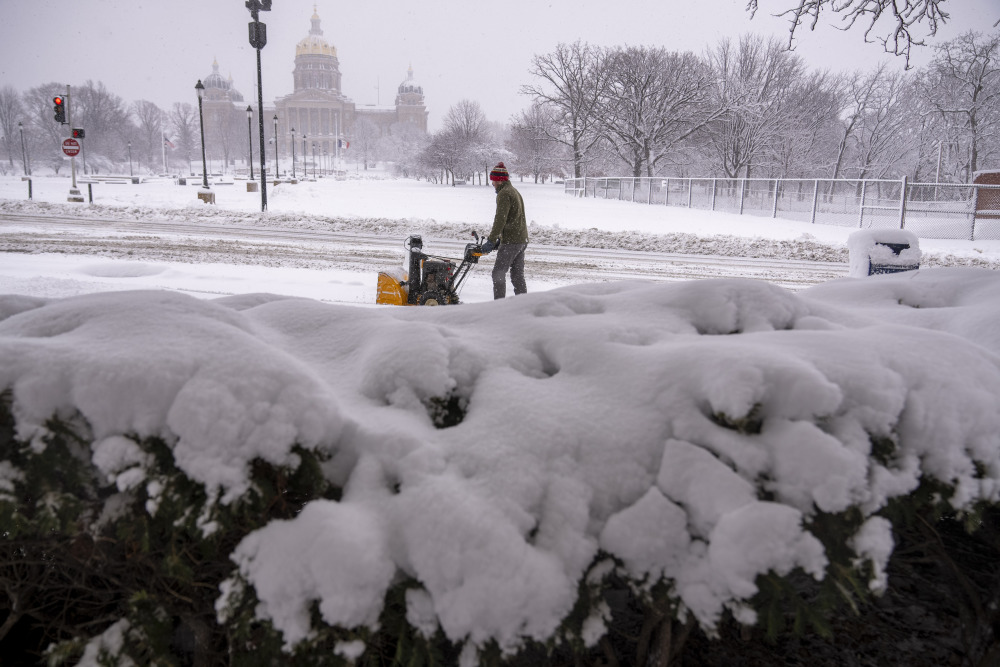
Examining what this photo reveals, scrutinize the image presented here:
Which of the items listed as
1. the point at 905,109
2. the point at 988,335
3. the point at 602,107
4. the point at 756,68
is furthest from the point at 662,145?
the point at 988,335

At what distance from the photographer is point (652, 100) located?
41719 millimetres

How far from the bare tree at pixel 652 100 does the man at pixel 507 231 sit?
35604mm

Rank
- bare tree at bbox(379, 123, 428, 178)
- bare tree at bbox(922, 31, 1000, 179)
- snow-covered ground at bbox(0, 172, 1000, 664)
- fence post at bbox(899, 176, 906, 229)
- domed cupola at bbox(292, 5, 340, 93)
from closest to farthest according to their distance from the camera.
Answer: snow-covered ground at bbox(0, 172, 1000, 664) < fence post at bbox(899, 176, 906, 229) < bare tree at bbox(922, 31, 1000, 179) < bare tree at bbox(379, 123, 428, 178) < domed cupola at bbox(292, 5, 340, 93)

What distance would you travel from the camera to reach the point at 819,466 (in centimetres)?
149

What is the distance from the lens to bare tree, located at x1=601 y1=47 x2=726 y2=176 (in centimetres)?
4150

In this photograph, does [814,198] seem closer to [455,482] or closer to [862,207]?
[862,207]

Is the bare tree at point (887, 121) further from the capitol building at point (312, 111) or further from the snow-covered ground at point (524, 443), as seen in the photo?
the capitol building at point (312, 111)

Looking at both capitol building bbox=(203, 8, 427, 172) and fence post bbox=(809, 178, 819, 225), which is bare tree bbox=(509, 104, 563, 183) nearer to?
fence post bbox=(809, 178, 819, 225)

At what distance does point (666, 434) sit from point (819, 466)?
36 cm

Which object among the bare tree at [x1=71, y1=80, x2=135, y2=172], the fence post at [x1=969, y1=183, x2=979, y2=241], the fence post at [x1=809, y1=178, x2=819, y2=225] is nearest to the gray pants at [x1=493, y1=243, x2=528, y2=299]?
the fence post at [x1=809, y1=178, x2=819, y2=225]

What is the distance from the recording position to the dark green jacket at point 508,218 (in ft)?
26.1

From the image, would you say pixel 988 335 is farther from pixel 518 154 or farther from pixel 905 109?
pixel 518 154

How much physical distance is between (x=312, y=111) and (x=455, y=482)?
473 feet

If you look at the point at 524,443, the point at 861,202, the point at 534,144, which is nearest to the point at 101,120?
the point at 534,144
